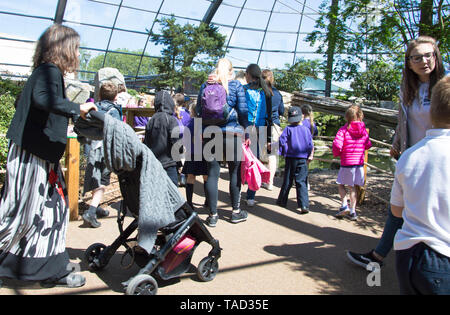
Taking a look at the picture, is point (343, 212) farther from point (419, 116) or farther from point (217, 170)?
point (419, 116)

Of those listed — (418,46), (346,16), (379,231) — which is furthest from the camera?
(346,16)

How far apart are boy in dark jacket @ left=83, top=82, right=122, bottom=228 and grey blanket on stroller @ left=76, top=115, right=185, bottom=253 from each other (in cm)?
150

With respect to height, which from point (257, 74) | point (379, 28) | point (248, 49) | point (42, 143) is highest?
point (248, 49)

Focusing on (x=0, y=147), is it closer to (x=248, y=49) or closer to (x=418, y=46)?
(x=418, y=46)

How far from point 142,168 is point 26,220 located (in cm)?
83

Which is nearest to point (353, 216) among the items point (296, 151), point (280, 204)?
point (280, 204)

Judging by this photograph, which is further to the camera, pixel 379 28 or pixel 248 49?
pixel 248 49

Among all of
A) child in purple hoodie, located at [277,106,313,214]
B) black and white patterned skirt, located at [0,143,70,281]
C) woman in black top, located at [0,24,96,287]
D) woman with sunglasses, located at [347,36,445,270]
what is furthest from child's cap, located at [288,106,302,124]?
black and white patterned skirt, located at [0,143,70,281]

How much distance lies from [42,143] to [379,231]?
3509 mm

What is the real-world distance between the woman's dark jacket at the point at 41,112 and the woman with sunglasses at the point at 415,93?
2.28m

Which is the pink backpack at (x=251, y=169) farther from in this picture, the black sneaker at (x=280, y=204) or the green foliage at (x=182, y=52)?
the green foliage at (x=182, y=52)

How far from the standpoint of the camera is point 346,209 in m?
4.82
